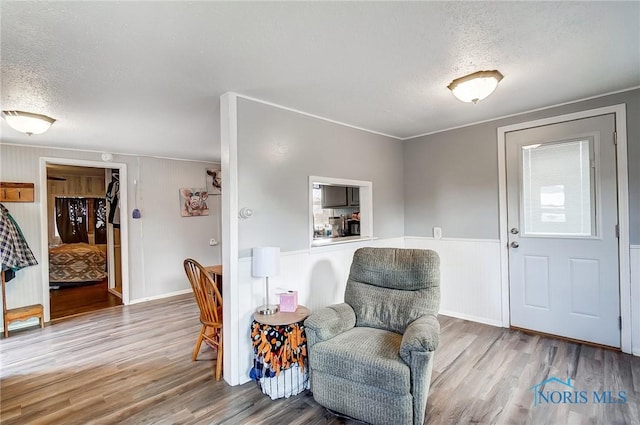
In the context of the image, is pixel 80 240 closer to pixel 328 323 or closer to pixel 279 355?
pixel 279 355

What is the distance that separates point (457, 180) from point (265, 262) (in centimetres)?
260

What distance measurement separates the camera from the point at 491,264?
11.3 ft

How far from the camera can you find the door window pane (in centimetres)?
284

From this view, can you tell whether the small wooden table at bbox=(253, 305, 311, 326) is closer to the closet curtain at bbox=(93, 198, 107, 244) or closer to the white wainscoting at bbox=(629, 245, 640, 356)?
the white wainscoting at bbox=(629, 245, 640, 356)

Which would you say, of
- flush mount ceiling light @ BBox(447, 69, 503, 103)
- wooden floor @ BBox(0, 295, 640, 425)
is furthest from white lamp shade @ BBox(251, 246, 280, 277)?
flush mount ceiling light @ BBox(447, 69, 503, 103)

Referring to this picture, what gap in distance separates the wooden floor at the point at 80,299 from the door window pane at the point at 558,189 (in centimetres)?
572

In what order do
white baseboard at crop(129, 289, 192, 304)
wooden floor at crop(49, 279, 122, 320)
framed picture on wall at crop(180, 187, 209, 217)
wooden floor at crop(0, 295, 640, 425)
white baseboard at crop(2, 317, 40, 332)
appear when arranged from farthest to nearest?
framed picture on wall at crop(180, 187, 209, 217)
white baseboard at crop(129, 289, 192, 304)
wooden floor at crop(49, 279, 122, 320)
white baseboard at crop(2, 317, 40, 332)
wooden floor at crop(0, 295, 640, 425)

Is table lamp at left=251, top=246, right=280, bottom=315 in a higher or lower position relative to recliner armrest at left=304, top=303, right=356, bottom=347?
higher

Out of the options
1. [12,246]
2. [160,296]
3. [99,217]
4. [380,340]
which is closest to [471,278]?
[380,340]

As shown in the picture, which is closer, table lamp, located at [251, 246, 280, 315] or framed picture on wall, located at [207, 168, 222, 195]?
table lamp, located at [251, 246, 280, 315]

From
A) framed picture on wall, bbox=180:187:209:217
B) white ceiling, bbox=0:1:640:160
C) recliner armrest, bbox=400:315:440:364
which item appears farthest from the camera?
framed picture on wall, bbox=180:187:209:217

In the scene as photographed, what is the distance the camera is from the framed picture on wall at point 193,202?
517cm

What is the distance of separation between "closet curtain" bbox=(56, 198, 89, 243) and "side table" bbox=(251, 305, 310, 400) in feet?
22.9

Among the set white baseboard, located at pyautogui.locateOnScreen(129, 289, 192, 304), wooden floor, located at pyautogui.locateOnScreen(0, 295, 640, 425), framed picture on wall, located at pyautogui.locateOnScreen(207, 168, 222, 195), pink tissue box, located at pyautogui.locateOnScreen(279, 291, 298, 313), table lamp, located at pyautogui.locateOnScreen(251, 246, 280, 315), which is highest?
framed picture on wall, located at pyautogui.locateOnScreen(207, 168, 222, 195)
